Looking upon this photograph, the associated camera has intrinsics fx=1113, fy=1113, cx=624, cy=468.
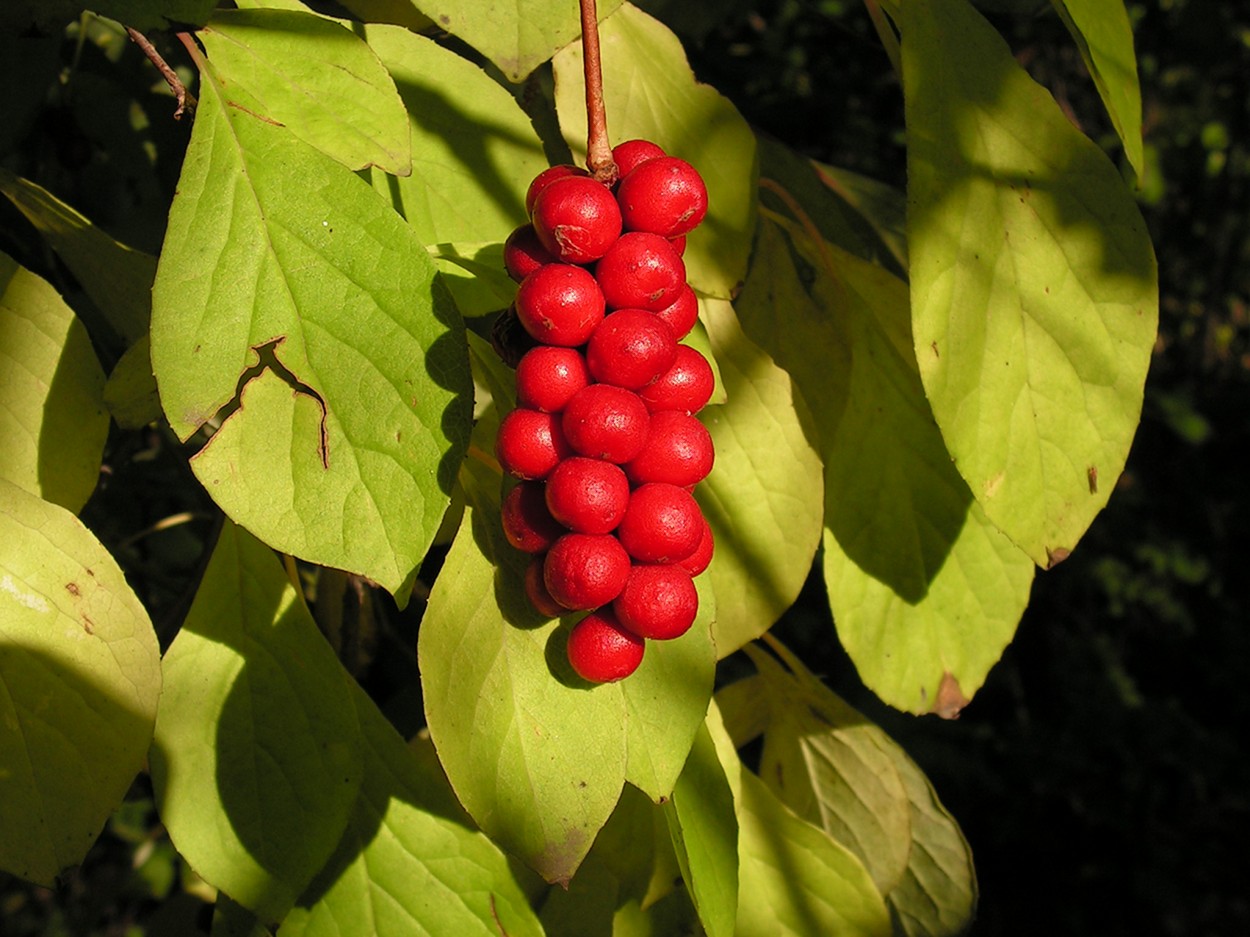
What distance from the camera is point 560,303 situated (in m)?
0.55

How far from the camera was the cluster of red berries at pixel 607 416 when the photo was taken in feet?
1.85

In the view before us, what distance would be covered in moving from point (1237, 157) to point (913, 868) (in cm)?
335

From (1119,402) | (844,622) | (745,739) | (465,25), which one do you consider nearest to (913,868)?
(745,739)

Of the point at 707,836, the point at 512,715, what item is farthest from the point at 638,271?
the point at 707,836

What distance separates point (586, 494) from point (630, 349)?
77mm

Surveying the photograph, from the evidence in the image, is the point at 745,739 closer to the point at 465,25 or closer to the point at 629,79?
the point at 629,79

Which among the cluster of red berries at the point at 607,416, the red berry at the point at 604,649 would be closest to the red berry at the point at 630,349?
the cluster of red berries at the point at 607,416

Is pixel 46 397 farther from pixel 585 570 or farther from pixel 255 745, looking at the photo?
pixel 585 570

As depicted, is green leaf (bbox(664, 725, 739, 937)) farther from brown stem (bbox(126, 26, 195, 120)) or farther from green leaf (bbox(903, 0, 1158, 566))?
brown stem (bbox(126, 26, 195, 120))

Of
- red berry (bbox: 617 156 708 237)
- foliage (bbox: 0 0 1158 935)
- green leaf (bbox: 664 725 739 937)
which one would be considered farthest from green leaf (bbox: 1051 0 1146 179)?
green leaf (bbox: 664 725 739 937)

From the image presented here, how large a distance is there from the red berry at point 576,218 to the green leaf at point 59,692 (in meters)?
0.32

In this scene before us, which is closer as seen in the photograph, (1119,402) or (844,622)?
(1119,402)

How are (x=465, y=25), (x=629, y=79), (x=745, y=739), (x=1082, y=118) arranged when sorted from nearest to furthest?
(x=465, y=25) < (x=629, y=79) < (x=745, y=739) < (x=1082, y=118)

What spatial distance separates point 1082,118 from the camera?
284 centimetres
